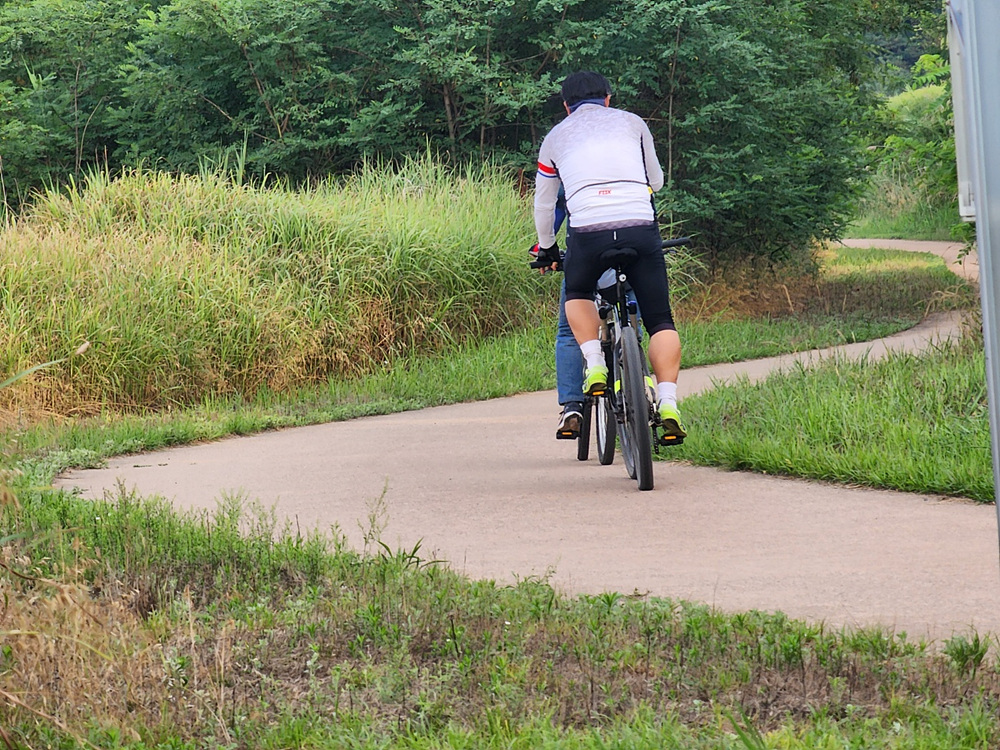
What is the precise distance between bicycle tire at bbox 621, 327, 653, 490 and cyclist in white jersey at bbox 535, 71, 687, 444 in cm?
14

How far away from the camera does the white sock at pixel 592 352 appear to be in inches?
277

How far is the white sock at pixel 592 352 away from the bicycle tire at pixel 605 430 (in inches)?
15.3

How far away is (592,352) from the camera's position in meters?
7.09

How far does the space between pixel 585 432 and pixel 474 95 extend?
9.85 m

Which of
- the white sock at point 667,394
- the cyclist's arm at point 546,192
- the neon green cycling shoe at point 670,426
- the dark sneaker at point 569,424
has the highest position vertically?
the cyclist's arm at point 546,192

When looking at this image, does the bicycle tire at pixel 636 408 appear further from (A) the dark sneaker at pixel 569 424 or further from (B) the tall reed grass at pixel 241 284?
(B) the tall reed grass at pixel 241 284

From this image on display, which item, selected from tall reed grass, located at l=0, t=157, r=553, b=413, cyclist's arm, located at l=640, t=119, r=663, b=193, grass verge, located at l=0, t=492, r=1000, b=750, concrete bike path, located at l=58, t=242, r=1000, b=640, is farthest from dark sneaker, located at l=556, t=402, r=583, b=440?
tall reed grass, located at l=0, t=157, r=553, b=413

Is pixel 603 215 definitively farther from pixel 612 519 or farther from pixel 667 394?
pixel 612 519

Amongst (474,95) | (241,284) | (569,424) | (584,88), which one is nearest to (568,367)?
(569,424)

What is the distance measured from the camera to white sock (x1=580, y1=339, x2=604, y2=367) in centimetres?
705

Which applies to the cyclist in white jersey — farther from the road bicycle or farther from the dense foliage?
the dense foliage

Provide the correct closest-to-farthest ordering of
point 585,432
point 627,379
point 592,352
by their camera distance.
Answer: point 627,379, point 592,352, point 585,432

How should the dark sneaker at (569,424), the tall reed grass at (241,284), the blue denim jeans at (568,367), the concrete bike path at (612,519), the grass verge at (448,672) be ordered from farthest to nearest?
1. the tall reed grass at (241,284)
2. the blue denim jeans at (568,367)
3. the dark sneaker at (569,424)
4. the concrete bike path at (612,519)
5. the grass verge at (448,672)

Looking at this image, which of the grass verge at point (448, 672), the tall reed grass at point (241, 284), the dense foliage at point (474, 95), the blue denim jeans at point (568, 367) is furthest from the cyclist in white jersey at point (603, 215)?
the dense foliage at point (474, 95)
